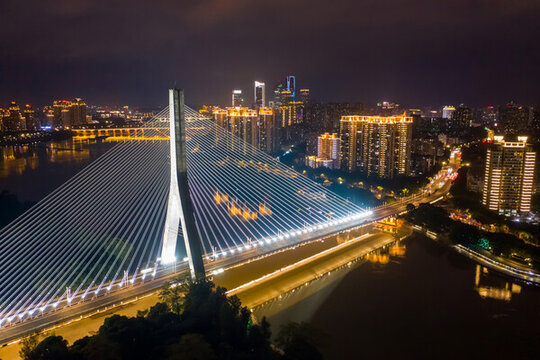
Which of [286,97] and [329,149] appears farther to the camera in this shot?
[286,97]

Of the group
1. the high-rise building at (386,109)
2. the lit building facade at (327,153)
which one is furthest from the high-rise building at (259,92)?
the lit building facade at (327,153)

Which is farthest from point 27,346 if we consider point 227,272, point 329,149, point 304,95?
point 304,95

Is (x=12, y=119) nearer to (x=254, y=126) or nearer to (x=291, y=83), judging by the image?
(x=254, y=126)

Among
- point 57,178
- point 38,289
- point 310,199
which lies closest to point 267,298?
point 38,289

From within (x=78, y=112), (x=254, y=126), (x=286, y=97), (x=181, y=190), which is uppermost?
(x=286, y=97)

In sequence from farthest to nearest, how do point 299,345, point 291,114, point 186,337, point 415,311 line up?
point 291,114 < point 415,311 < point 299,345 < point 186,337

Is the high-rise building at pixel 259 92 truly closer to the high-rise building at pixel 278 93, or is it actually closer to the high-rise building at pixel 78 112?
the high-rise building at pixel 278 93

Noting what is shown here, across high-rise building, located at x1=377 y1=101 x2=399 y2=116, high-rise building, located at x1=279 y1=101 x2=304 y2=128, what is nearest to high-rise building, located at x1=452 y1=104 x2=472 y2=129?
high-rise building, located at x1=377 y1=101 x2=399 y2=116
